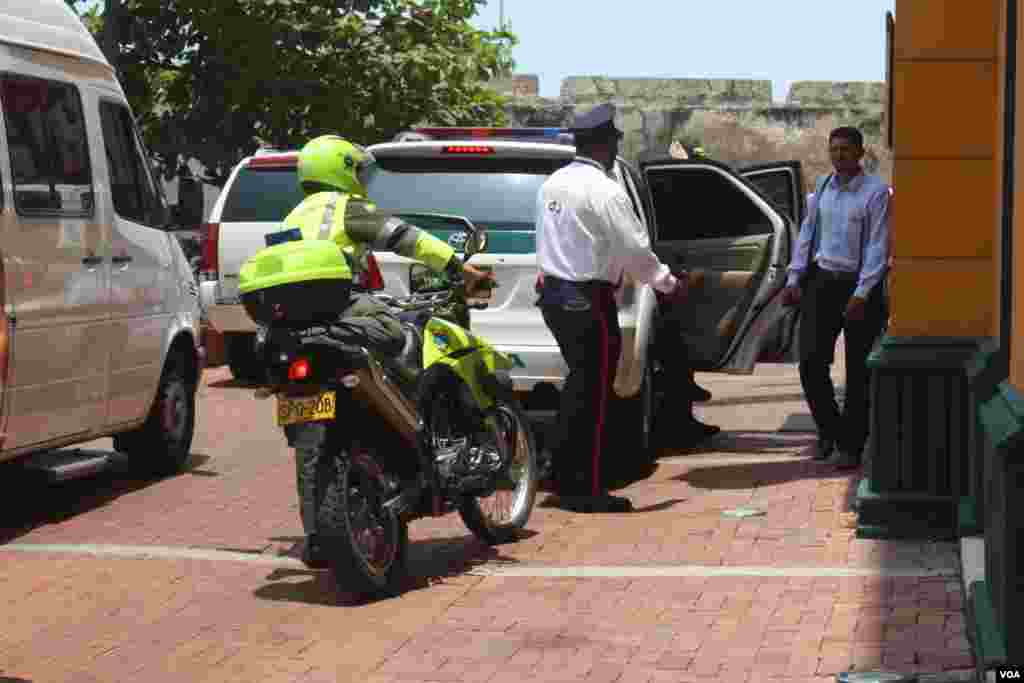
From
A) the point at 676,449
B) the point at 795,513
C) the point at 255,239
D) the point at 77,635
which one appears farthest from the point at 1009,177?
the point at 255,239

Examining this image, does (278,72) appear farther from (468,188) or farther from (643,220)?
Result: (468,188)

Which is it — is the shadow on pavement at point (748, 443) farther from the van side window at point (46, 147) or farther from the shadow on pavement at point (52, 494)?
the van side window at point (46, 147)

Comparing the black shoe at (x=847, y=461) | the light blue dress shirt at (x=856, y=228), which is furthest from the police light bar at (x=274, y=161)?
the black shoe at (x=847, y=461)

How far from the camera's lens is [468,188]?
37.8ft

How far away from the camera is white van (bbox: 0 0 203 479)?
31.0 ft

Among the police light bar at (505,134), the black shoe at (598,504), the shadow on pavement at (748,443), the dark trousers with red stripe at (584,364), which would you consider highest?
the police light bar at (505,134)

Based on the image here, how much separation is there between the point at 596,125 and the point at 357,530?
9.44ft

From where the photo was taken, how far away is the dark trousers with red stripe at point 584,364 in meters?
9.85

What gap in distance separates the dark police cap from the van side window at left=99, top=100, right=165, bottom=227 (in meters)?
2.52

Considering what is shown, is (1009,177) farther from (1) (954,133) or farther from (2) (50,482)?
(2) (50,482)

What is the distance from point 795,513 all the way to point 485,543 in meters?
1.60

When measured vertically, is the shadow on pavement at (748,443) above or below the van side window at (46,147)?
below

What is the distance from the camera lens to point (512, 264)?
11391mm

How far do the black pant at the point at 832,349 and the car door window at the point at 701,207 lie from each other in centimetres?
138
